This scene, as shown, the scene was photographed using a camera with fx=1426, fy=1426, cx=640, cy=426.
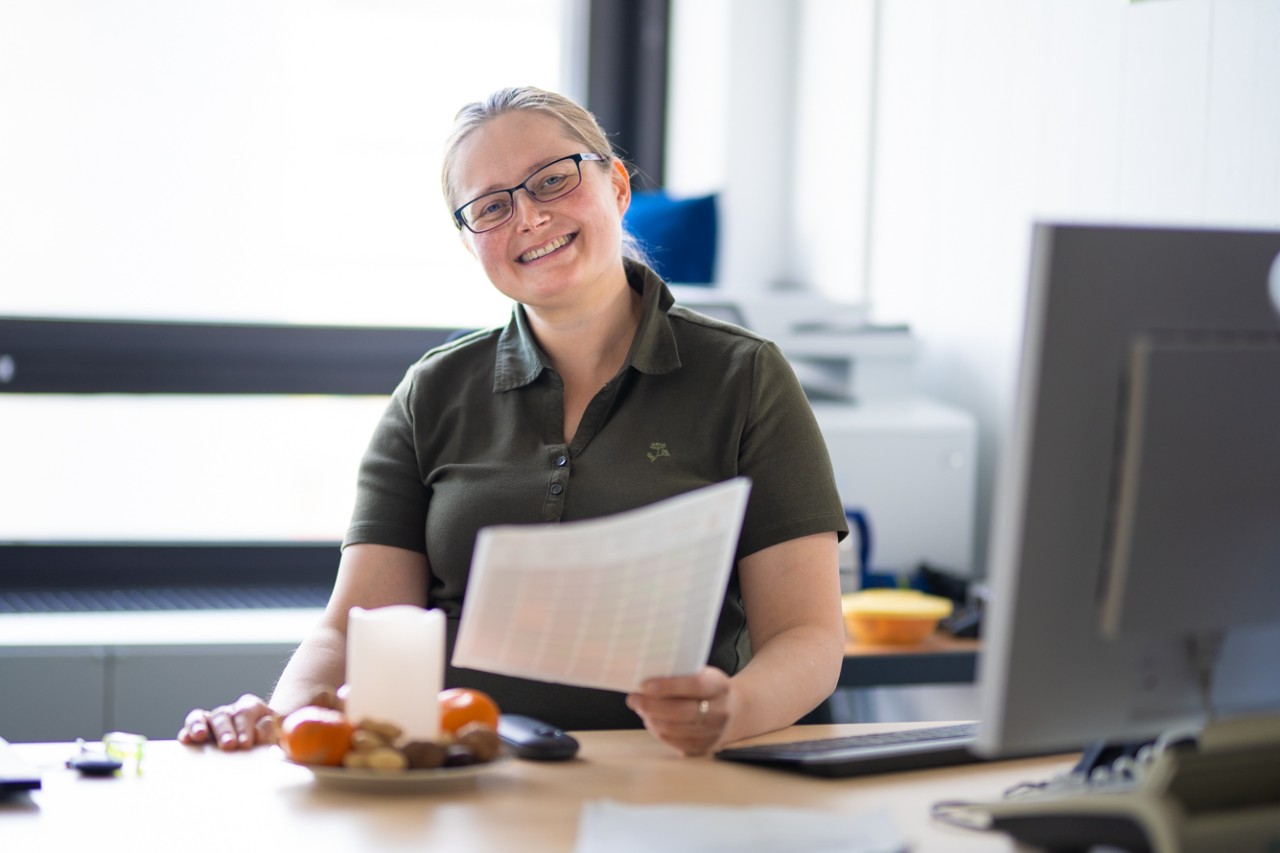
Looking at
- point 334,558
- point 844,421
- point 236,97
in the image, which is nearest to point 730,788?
point 844,421

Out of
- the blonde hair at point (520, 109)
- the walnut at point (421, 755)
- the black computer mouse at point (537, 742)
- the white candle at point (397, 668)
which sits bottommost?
the black computer mouse at point (537, 742)

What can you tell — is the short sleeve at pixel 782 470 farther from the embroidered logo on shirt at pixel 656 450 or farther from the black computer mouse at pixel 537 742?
the black computer mouse at pixel 537 742

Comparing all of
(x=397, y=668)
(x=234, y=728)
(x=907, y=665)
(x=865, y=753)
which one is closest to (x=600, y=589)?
(x=397, y=668)

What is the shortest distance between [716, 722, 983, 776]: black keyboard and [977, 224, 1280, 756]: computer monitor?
31cm

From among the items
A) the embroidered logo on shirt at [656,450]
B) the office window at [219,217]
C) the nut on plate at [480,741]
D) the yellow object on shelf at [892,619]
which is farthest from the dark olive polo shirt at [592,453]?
the office window at [219,217]

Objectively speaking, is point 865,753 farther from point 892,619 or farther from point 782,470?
point 892,619

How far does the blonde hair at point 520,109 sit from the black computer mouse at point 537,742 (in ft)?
2.47

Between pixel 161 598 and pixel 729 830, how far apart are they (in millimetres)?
2446

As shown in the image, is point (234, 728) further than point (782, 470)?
No

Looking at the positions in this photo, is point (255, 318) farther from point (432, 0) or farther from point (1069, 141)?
point (1069, 141)

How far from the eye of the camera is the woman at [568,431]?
1589 mm

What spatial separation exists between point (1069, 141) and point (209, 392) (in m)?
1.98

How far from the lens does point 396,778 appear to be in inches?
46.4

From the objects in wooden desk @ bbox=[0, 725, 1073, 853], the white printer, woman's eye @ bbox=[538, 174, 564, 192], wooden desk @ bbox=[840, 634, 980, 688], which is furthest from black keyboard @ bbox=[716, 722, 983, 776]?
the white printer
